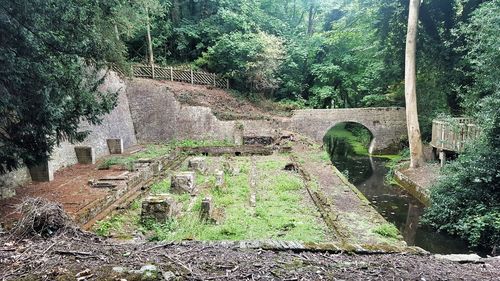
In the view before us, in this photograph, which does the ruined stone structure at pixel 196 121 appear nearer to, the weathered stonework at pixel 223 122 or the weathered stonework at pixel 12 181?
the weathered stonework at pixel 223 122

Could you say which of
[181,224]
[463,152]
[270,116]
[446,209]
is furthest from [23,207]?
[270,116]

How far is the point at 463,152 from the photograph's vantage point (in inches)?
372

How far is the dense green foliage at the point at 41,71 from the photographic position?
5.15m

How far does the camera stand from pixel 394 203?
1126cm

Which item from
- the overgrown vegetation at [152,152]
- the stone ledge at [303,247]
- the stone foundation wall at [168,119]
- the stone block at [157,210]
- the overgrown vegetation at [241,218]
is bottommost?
the overgrown vegetation at [241,218]

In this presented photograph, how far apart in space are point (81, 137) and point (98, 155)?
6.93 meters

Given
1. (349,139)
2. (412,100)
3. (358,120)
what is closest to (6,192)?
(412,100)

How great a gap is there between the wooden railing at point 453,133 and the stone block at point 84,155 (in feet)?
38.9

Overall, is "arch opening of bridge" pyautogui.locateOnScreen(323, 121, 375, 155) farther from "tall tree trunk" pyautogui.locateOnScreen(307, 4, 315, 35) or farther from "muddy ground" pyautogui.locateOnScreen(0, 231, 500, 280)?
"muddy ground" pyautogui.locateOnScreen(0, 231, 500, 280)

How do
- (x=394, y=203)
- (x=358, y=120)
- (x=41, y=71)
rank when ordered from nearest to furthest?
1. (x=41, y=71)
2. (x=394, y=203)
3. (x=358, y=120)

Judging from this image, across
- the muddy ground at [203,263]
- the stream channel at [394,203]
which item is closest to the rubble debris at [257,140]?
the stream channel at [394,203]

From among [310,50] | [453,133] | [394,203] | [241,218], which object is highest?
[310,50]

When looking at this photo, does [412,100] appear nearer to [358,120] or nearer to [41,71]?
[358,120]

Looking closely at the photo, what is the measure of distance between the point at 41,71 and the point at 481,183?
9683 mm
